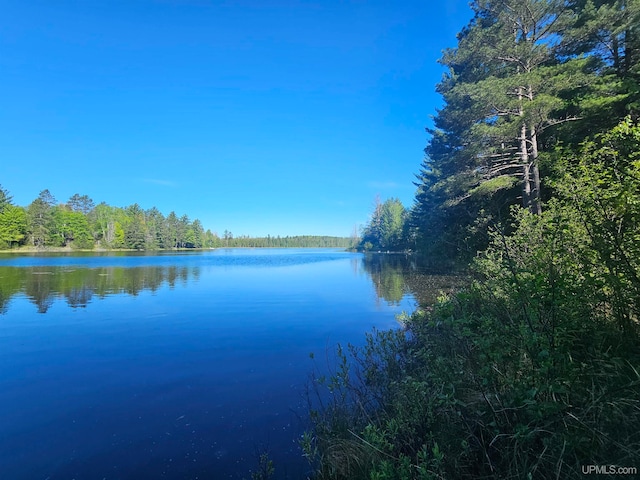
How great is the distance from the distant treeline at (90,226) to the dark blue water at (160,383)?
74.8 metres

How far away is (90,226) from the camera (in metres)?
84.3

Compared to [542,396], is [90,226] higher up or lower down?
higher up

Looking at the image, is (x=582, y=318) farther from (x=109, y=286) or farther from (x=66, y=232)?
(x=66, y=232)

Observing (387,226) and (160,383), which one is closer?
(160,383)

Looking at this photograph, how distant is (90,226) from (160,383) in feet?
323

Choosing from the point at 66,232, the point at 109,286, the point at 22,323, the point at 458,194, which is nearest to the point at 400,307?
the point at 458,194

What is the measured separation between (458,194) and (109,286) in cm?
2091

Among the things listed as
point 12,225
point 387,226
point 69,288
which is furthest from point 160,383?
point 12,225

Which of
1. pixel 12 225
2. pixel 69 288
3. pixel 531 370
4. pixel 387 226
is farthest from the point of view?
pixel 387 226

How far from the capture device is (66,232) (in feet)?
257

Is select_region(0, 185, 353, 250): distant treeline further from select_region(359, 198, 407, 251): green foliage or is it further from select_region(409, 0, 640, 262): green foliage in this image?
select_region(409, 0, 640, 262): green foliage

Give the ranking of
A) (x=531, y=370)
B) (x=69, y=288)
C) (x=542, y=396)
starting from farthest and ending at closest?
(x=69, y=288) < (x=531, y=370) < (x=542, y=396)

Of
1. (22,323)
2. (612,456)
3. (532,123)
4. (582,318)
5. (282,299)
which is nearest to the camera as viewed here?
(612,456)

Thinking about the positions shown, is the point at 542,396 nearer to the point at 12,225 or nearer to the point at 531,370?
the point at 531,370
